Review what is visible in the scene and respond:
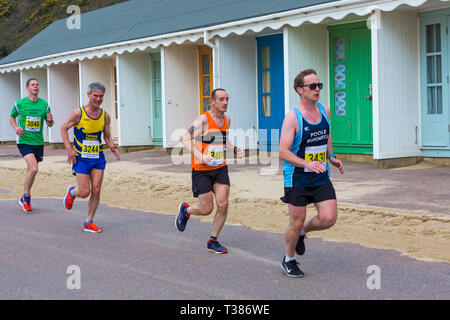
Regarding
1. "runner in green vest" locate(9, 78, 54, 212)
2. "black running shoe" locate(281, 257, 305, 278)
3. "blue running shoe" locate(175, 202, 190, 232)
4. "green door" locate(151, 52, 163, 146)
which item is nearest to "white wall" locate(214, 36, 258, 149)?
"green door" locate(151, 52, 163, 146)

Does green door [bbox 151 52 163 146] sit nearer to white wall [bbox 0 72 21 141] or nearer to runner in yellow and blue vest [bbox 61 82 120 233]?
white wall [bbox 0 72 21 141]

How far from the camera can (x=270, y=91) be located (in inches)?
647

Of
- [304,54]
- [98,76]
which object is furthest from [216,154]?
[98,76]

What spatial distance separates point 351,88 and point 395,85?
198 cm

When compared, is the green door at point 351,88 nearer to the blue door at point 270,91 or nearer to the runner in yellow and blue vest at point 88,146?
the blue door at point 270,91

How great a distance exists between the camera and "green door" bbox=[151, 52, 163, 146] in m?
19.9

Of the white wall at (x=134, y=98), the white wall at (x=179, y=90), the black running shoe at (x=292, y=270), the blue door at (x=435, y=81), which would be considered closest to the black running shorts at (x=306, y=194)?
the black running shoe at (x=292, y=270)

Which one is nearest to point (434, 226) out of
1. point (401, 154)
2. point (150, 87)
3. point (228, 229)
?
point (228, 229)

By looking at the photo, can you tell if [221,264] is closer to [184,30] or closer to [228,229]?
[228,229]

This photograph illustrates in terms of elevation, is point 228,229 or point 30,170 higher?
point 30,170

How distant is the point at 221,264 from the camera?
6445 millimetres

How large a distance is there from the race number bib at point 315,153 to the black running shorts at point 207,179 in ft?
4.84

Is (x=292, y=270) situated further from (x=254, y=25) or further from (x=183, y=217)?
(x=254, y=25)

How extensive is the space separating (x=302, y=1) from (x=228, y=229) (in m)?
6.76
